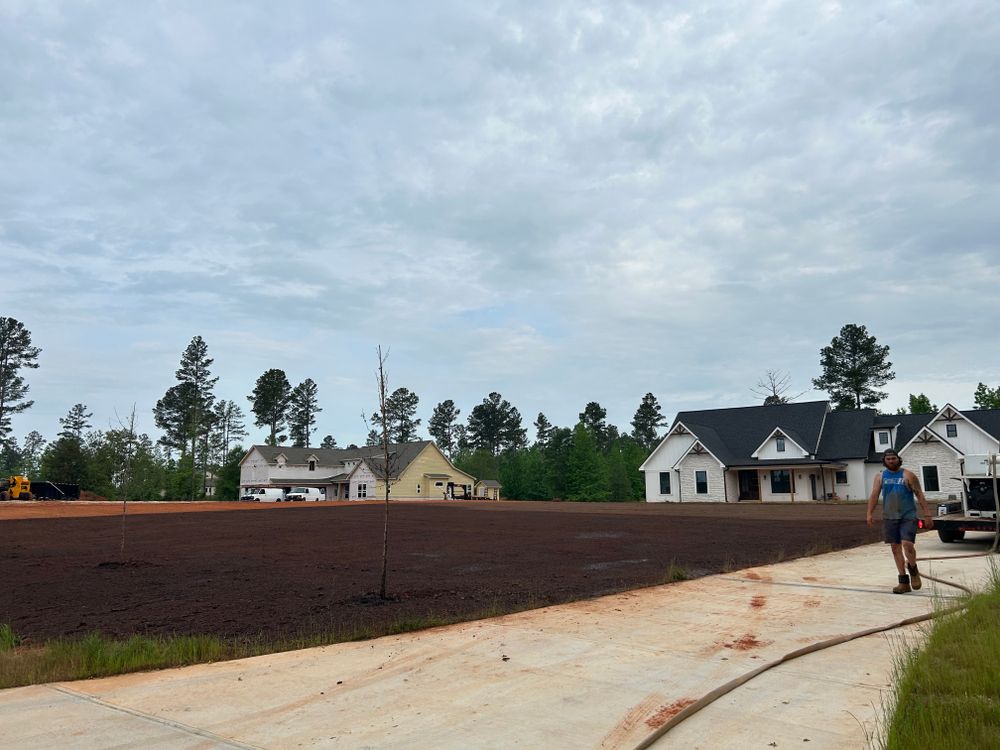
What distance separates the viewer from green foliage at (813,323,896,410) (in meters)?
77.1

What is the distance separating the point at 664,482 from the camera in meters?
55.4

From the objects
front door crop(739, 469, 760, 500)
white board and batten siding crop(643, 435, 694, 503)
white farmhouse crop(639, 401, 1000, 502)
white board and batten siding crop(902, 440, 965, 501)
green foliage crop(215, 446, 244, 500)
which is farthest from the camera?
green foliage crop(215, 446, 244, 500)

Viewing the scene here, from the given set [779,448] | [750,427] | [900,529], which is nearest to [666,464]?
[750,427]

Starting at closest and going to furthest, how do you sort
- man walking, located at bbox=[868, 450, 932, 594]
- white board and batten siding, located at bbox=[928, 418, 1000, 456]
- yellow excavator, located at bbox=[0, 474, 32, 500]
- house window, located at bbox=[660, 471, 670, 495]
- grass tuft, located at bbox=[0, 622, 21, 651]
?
grass tuft, located at bbox=[0, 622, 21, 651] < man walking, located at bbox=[868, 450, 932, 594] < white board and batten siding, located at bbox=[928, 418, 1000, 456] < house window, located at bbox=[660, 471, 670, 495] < yellow excavator, located at bbox=[0, 474, 32, 500]

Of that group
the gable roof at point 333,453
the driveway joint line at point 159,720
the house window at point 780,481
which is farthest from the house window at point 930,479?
the driveway joint line at point 159,720

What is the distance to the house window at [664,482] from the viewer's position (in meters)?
55.0

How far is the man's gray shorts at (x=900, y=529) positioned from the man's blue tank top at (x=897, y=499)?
0.07m

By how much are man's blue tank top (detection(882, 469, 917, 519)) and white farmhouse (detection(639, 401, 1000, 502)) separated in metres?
39.6

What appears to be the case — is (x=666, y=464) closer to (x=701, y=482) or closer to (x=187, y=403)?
(x=701, y=482)

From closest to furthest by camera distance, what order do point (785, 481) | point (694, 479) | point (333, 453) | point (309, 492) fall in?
point (785, 481)
point (694, 479)
point (309, 492)
point (333, 453)

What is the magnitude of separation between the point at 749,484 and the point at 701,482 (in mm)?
3611

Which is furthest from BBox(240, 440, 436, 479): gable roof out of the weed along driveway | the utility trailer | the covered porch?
the weed along driveway

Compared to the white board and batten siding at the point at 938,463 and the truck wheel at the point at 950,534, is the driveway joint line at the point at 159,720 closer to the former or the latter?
the truck wheel at the point at 950,534

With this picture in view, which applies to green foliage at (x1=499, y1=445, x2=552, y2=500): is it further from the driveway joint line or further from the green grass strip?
the driveway joint line
